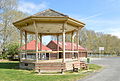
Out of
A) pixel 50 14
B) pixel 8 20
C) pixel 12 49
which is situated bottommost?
pixel 12 49

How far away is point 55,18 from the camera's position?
11.9m

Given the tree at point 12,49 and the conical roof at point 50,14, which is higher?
the conical roof at point 50,14

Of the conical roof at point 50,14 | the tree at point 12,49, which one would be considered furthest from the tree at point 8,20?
the conical roof at point 50,14

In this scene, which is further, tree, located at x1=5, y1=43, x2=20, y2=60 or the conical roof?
tree, located at x1=5, y1=43, x2=20, y2=60

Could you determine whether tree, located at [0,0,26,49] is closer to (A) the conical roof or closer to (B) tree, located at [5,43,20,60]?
(B) tree, located at [5,43,20,60]

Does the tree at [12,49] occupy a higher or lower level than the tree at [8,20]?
lower

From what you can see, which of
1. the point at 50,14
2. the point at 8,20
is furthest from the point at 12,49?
the point at 50,14

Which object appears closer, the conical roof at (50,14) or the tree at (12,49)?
the conical roof at (50,14)

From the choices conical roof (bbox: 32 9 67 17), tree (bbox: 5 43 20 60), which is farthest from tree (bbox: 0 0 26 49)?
conical roof (bbox: 32 9 67 17)

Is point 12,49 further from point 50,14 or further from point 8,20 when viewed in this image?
point 50,14

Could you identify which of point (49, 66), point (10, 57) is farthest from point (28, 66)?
point (10, 57)

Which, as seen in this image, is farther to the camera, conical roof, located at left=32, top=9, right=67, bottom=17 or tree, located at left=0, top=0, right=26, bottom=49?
tree, located at left=0, top=0, right=26, bottom=49

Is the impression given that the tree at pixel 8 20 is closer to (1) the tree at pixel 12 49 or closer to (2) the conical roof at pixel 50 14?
(1) the tree at pixel 12 49

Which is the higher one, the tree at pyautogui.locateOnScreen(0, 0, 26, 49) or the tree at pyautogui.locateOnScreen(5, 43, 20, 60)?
the tree at pyautogui.locateOnScreen(0, 0, 26, 49)
